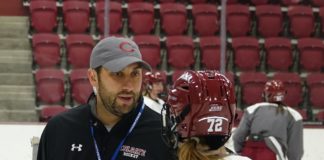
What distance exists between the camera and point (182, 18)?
316 inches

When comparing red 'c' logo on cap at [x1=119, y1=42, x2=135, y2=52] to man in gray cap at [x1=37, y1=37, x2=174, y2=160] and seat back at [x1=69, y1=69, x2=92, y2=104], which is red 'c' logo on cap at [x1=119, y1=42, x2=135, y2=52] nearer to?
man in gray cap at [x1=37, y1=37, x2=174, y2=160]

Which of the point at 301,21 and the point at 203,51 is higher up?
the point at 301,21

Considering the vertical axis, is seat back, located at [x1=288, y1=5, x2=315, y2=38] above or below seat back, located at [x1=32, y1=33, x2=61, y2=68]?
above

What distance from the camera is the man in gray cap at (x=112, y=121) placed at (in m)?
1.73

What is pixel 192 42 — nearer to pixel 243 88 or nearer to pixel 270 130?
pixel 243 88

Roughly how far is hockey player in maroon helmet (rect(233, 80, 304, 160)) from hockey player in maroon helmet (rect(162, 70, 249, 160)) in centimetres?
287

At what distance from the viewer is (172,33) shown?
7.95m

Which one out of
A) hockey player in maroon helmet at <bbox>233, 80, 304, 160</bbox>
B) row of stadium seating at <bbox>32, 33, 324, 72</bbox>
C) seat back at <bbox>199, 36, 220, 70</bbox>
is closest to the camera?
hockey player in maroon helmet at <bbox>233, 80, 304, 160</bbox>

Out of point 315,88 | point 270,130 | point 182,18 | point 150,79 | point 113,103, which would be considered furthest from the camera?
point 182,18

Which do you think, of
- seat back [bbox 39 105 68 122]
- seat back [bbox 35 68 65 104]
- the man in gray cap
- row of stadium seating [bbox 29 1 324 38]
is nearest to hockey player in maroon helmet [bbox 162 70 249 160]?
the man in gray cap

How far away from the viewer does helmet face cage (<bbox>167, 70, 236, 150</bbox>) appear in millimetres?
1404

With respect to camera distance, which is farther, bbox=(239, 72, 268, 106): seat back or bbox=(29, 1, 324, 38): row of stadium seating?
bbox=(29, 1, 324, 38): row of stadium seating

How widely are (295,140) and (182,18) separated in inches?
152

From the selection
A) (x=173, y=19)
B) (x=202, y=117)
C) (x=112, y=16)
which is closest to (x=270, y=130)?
(x=202, y=117)
